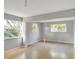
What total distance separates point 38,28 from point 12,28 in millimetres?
3582

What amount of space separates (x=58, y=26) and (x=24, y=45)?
413cm

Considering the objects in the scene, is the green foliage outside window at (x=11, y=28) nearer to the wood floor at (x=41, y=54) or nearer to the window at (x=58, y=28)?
the wood floor at (x=41, y=54)

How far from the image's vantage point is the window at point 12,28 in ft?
15.6

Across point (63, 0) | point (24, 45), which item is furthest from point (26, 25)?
point (63, 0)

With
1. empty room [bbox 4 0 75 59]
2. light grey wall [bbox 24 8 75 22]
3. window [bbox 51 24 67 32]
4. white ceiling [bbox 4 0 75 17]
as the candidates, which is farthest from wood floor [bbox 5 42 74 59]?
window [bbox 51 24 67 32]

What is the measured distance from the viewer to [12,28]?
525cm

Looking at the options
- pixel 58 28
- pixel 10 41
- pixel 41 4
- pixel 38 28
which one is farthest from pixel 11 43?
pixel 58 28

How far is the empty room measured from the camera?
3309mm

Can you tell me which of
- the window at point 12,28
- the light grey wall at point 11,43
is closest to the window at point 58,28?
Answer: the window at point 12,28

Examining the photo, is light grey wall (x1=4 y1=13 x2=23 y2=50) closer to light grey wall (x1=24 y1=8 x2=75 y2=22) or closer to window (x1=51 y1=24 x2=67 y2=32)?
light grey wall (x1=24 y1=8 x2=75 y2=22)

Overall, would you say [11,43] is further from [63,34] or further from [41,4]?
[63,34]

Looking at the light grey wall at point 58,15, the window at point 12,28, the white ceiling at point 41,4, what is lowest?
the window at point 12,28

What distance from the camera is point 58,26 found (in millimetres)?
8219
